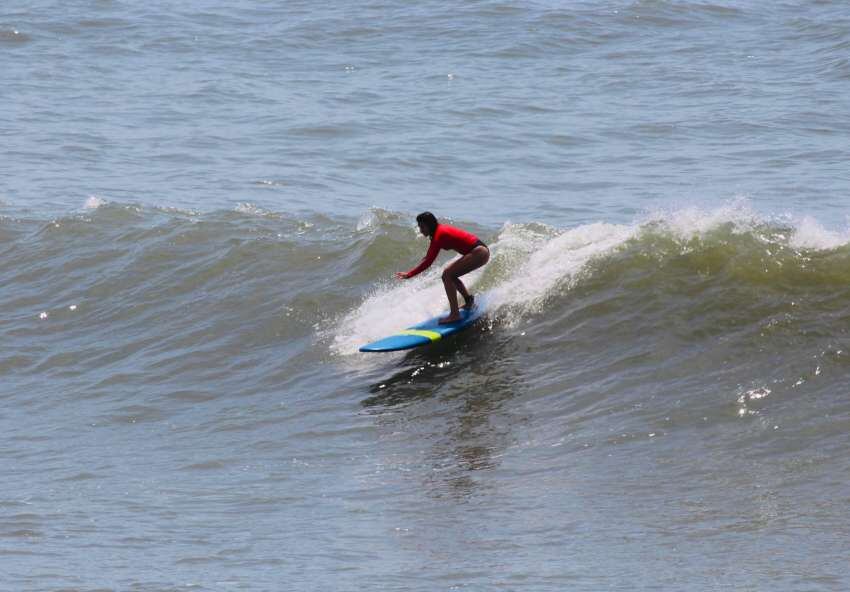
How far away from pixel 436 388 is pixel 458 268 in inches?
52.6

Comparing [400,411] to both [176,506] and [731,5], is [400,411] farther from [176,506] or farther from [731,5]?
[731,5]

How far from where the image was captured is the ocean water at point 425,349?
791cm

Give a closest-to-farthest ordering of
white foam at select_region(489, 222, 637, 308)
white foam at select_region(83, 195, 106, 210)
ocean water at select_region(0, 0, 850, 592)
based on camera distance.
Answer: ocean water at select_region(0, 0, 850, 592), white foam at select_region(489, 222, 637, 308), white foam at select_region(83, 195, 106, 210)

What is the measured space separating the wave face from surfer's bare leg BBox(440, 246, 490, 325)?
0.35m

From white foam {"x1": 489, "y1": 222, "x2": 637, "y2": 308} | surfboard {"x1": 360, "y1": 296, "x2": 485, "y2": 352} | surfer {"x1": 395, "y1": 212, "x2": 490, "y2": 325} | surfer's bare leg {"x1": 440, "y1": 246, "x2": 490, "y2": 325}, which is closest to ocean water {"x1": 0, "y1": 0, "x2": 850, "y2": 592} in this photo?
white foam {"x1": 489, "y1": 222, "x2": 637, "y2": 308}

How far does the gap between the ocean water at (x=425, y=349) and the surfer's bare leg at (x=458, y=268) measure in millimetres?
354

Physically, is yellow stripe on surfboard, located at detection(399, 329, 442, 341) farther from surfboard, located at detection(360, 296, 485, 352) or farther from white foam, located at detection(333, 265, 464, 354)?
white foam, located at detection(333, 265, 464, 354)

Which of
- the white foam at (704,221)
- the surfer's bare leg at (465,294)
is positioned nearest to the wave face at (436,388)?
the white foam at (704,221)

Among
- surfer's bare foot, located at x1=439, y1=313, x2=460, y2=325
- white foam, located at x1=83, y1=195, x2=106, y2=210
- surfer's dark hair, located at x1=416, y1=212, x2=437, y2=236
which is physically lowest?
white foam, located at x1=83, y1=195, x2=106, y2=210

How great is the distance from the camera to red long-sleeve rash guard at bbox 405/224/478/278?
12.2 metres

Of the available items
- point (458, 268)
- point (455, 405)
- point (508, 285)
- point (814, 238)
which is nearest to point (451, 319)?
point (458, 268)

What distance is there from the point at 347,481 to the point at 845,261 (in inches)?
212

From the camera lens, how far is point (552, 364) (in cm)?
1166

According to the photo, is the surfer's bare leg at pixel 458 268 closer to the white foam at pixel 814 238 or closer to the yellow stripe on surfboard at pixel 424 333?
the yellow stripe on surfboard at pixel 424 333
